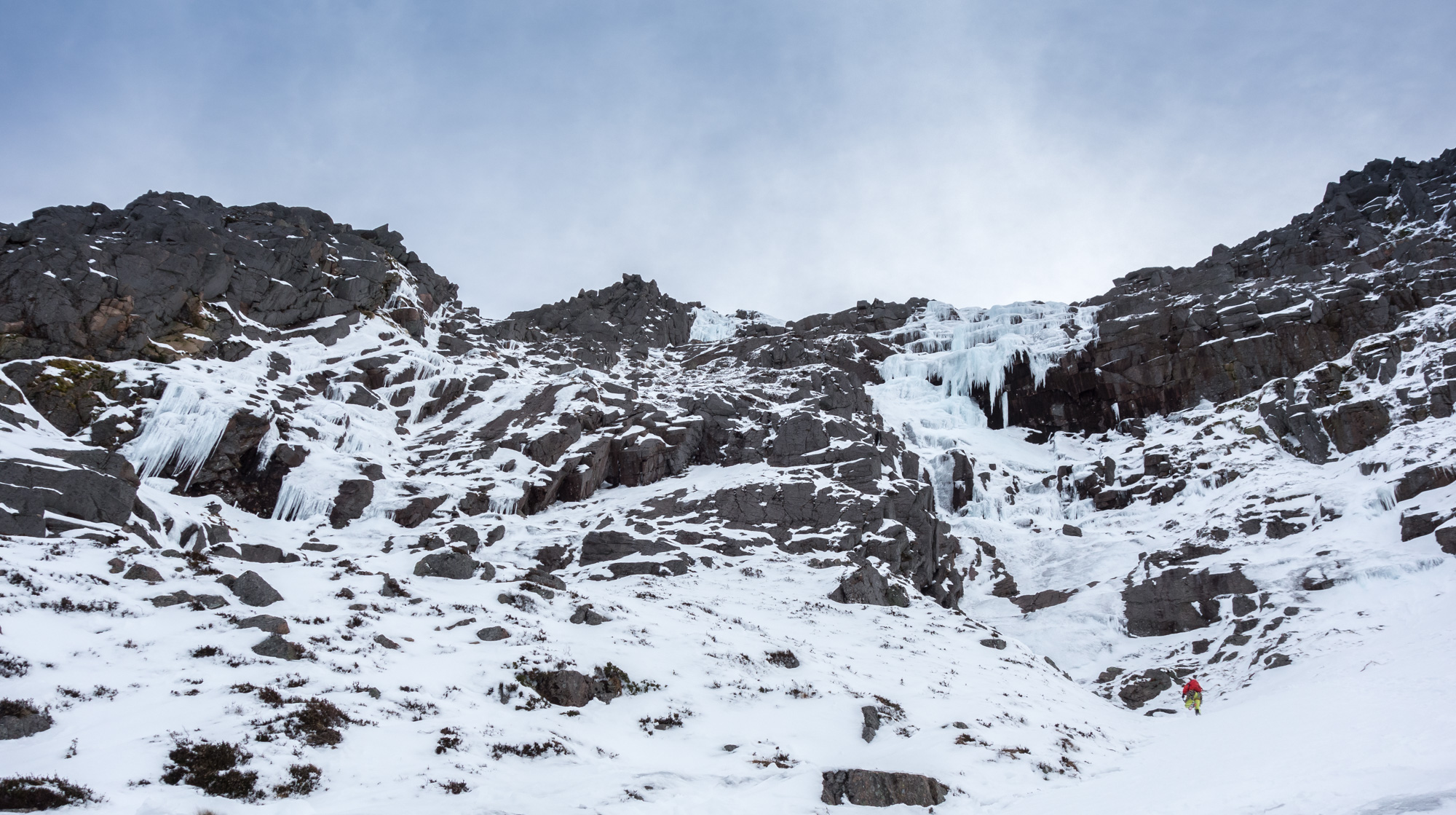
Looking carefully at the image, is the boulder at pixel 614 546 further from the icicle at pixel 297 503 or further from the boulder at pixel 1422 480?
the boulder at pixel 1422 480

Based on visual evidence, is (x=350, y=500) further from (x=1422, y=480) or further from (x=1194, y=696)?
(x=1422, y=480)

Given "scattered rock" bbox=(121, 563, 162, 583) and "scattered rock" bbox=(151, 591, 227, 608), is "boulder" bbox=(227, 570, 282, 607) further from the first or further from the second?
"scattered rock" bbox=(121, 563, 162, 583)

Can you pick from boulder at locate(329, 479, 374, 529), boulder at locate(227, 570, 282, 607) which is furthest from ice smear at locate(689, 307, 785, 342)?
boulder at locate(227, 570, 282, 607)

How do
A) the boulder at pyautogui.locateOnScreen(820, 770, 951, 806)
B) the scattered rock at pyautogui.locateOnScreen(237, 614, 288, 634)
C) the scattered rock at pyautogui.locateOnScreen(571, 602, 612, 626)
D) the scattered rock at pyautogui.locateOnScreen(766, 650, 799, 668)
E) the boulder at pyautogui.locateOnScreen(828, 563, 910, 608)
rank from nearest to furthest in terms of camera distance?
the boulder at pyautogui.locateOnScreen(820, 770, 951, 806)
the scattered rock at pyautogui.locateOnScreen(237, 614, 288, 634)
the scattered rock at pyautogui.locateOnScreen(766, 650, 799, 668)
the scattered rock at pyautogui.locateOnScreen(571, 602, 612, 626)
the boulder at pyautogui.locateOnScreen(828, 563, 910, 608)

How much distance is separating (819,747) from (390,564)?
19.2 metres

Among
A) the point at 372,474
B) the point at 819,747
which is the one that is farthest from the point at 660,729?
the point at 372,474

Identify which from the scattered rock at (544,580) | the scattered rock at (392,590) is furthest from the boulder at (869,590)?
the scattered rock at (392,590)

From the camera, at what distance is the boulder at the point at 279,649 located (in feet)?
46.7

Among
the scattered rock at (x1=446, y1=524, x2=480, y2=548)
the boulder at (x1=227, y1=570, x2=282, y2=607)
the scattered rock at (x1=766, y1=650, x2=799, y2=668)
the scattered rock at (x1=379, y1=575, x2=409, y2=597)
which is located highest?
the scattered rock at (x1=446, y1=524, x2=480, y2=548)

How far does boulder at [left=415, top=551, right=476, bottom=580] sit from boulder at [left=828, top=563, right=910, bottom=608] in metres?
17.5

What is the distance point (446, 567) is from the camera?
24.7 m

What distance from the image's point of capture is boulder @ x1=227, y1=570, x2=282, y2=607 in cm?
1738

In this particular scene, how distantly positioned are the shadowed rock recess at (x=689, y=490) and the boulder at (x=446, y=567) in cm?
14

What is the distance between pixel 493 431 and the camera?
5362 cm
